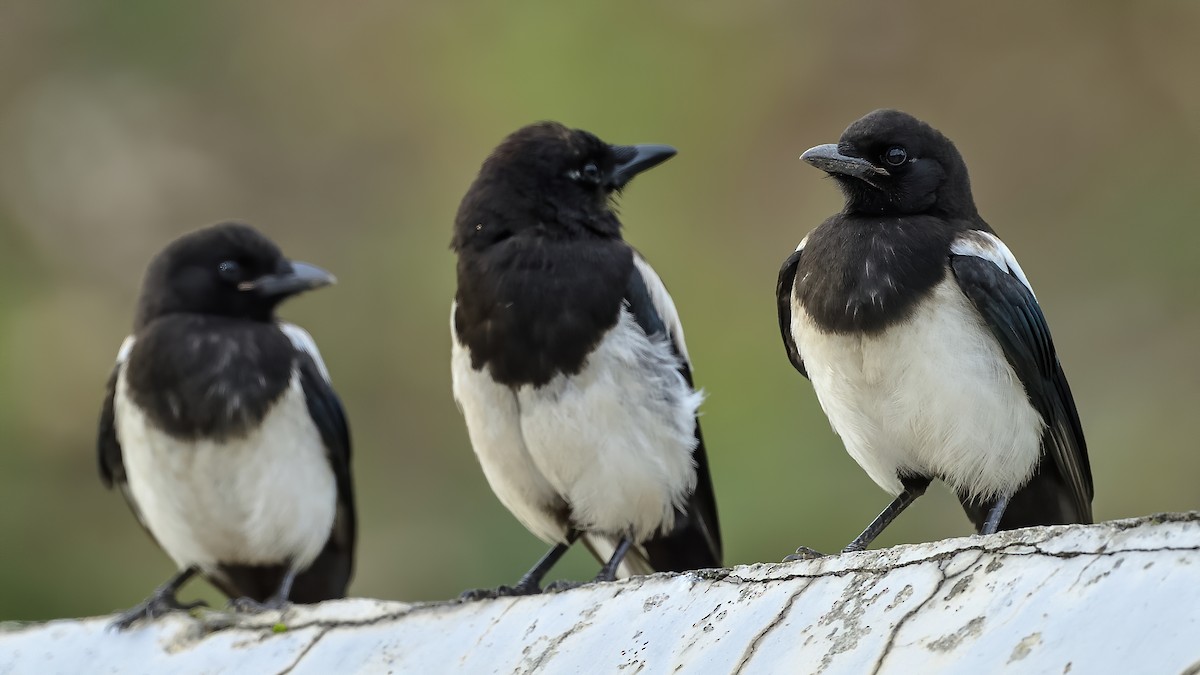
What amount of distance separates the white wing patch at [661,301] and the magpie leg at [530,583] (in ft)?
2.05

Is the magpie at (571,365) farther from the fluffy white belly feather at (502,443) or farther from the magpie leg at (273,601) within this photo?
the magpie leg at (273,601)

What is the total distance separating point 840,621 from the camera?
2.60 metres

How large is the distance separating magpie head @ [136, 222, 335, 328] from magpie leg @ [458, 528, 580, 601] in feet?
4.48

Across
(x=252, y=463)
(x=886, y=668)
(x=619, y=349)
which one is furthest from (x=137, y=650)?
(x=886, y=668)

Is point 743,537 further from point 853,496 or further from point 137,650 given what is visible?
point 137,650

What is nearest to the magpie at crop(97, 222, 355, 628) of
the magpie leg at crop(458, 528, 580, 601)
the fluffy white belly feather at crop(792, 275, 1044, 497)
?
the magpie leg at crop(458, 528, 580, 601)

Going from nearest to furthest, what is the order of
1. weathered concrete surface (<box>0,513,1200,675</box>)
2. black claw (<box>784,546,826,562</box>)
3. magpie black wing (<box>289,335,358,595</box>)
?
weathered concrete surface (<box>0,513,1200,675</box>), black claw (<box>784,546,826,562</box>), magpie black wing (<box>289,335,358,595</box>)

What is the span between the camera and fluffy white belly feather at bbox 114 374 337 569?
493 centimetres

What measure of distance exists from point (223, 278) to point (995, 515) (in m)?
2.86

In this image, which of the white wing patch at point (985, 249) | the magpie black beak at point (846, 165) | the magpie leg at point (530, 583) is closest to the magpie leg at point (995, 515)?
the white wing patch at point (985, 249)

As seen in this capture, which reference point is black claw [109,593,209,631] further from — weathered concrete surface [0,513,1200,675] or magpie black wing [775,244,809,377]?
magpie black wing [775,244,809,377]

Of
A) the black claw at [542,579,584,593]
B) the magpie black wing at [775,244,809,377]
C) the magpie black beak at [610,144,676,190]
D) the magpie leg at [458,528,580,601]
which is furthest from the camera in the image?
the magpie black beak at [610,144,676,190]

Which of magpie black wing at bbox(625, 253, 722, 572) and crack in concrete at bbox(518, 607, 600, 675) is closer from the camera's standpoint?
crack in concrete at bbox(518, 607, 600, 675)

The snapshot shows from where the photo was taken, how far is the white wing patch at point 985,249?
11.6 ft
